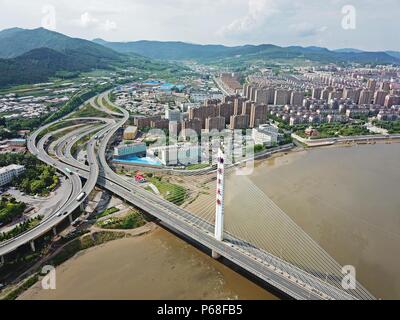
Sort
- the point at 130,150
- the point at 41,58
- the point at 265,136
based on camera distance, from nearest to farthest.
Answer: the point at 130,150 < the point at 265,136 < the point at 41,58

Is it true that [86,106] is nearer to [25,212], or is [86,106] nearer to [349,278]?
[25,212]

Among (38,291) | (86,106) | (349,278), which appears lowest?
(38,291)

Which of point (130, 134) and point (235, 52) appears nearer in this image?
point (130, 134)

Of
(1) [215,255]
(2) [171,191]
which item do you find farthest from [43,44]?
(1) [215,255]

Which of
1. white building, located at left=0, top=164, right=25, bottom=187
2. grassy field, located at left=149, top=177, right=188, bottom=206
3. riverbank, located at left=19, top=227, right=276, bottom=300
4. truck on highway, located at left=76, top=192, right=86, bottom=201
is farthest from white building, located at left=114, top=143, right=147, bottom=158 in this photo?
riverbank, located at left=19, top=227, right=276, bottom=300

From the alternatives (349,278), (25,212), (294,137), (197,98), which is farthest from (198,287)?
(197,98)

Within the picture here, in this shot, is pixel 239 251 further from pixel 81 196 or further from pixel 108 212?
pixel 81 196

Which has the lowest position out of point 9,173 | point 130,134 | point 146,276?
point 146,276
